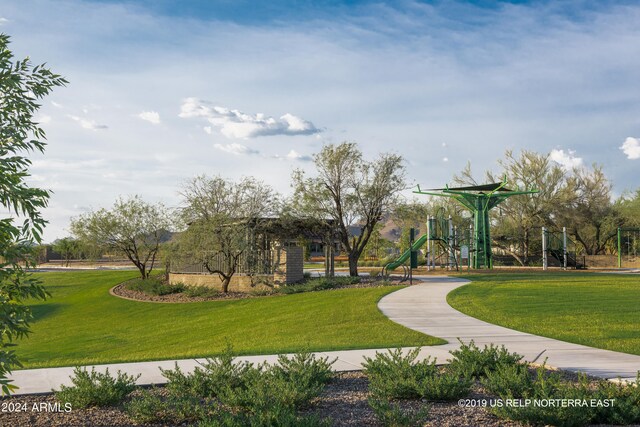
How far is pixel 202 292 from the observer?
26.8 meters

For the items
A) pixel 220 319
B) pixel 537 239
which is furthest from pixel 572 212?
pixel 220 319

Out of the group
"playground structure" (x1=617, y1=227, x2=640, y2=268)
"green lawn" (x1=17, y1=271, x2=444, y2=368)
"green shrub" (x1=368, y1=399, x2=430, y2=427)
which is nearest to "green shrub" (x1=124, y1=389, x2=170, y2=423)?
"green shrub" (x1=368, y1=399, x2=430, y2=427)

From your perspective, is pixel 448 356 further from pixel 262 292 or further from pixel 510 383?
pixel 262 292

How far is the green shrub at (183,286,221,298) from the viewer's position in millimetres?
26539

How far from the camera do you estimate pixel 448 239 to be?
117 ft

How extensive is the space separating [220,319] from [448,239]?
62.2 feet

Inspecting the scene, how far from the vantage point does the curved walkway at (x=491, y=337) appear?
9.55 meters

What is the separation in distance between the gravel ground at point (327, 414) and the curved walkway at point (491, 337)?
105 inches

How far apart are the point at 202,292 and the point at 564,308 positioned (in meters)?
15.4

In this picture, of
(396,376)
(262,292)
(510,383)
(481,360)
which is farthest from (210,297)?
(510,383)

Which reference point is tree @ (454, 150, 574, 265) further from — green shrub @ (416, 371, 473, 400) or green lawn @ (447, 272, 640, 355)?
green shrub @ (416, 371, 473, 400)

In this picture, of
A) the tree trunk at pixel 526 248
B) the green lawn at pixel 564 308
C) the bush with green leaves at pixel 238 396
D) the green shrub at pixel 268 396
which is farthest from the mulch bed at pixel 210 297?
the tree trunk at pixel 526 248

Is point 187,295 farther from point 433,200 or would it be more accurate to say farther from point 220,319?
point 433,200

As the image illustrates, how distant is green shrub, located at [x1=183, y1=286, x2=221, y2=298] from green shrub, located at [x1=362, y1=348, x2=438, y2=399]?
18.7 meters
